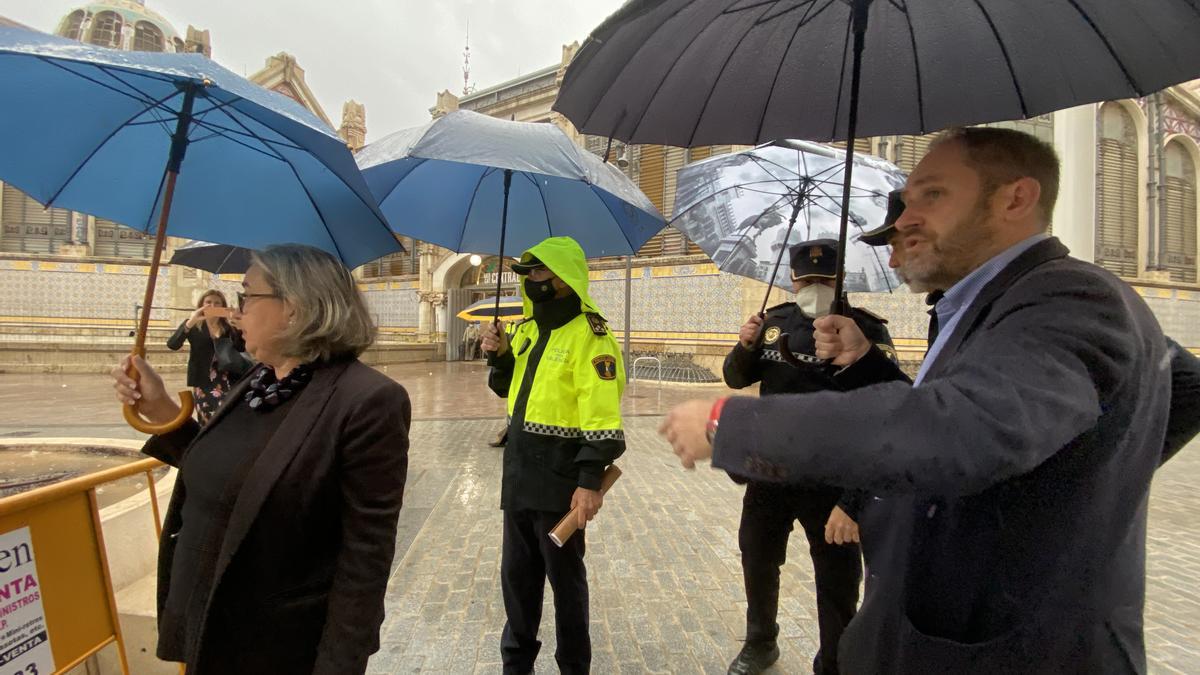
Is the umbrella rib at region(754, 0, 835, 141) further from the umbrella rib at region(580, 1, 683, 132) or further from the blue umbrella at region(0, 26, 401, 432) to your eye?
the blue umbrella at region(0, 26, 401, 432)

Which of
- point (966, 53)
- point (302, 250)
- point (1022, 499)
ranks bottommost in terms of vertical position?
point (1022, 499)

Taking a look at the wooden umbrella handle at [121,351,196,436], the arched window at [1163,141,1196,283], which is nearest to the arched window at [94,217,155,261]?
the wooden umbrella handle at [121,351,196,436]

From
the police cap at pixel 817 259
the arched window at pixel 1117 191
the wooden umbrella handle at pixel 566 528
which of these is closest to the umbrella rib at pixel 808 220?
the police cap at pixel 817 259

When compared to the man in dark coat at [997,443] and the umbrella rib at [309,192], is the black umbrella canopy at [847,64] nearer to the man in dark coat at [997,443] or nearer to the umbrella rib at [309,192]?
the man in dark coat at [997,443]

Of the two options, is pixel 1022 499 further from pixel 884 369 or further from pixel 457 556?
pixel 457 556

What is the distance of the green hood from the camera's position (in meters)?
2.77

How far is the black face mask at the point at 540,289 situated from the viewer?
2852 millimetres

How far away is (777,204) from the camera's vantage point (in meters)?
3.75

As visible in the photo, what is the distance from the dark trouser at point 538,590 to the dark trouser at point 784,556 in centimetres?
86

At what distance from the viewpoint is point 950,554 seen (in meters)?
1.08

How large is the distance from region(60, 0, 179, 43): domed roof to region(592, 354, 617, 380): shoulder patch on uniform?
32.0 metres

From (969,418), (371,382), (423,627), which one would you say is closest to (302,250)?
(371,382)

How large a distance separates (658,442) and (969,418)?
816cm

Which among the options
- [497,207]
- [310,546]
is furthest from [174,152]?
[497,207]
